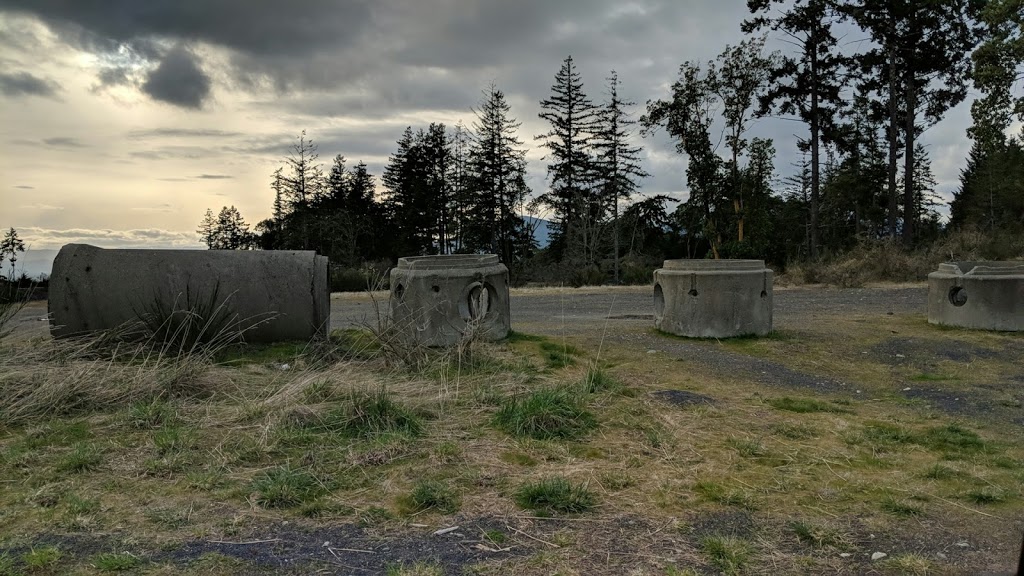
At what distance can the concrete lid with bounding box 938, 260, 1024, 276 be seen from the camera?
8.89m

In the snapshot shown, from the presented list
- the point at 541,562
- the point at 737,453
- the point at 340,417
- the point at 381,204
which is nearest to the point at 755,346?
the point at 737,453

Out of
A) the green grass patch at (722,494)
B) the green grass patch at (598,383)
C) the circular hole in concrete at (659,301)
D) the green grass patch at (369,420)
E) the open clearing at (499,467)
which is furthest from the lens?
the circular hole in concrete at (659,301)

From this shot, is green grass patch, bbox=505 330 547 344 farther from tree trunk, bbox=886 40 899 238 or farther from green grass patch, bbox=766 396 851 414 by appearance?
tree trunk, bbox=886 40 899 238

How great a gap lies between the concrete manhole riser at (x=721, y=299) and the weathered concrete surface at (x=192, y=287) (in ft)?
14.5

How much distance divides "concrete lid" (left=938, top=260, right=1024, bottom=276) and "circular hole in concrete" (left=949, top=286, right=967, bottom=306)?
0.68 ft

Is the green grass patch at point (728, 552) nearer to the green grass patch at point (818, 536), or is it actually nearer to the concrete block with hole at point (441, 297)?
the green grass patch at point (818, 536)

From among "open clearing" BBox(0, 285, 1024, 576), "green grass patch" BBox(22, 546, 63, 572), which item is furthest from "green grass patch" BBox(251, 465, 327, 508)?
"green grass patch" BBox(22, 546, 63, 572)

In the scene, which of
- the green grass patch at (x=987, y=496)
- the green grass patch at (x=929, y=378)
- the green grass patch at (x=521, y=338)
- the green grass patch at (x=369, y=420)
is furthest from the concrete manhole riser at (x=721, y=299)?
the green grass patch at (x=987, y=496)

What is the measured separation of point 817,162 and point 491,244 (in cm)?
1816

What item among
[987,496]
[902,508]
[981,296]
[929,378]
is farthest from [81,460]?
[981,296]

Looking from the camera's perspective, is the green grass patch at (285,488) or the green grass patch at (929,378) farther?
the green grass patch at (929,378)

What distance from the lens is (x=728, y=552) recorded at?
2.75 meters

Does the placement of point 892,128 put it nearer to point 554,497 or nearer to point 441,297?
point 441,297

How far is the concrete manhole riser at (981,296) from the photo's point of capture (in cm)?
889
